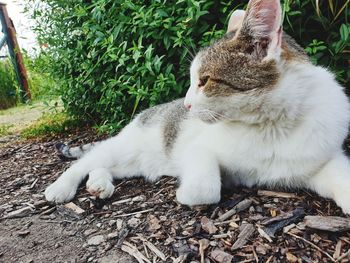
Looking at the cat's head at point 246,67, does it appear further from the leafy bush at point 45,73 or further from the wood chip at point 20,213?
the leafy bush at point 45,73

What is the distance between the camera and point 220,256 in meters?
1.62

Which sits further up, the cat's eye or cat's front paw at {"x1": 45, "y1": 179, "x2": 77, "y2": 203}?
the cat's eye

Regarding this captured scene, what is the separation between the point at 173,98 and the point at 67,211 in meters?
1.64

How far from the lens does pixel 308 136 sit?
1.98m

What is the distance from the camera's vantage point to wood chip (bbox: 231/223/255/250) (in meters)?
1.69

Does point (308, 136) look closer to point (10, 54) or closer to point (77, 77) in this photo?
point (77, 77)

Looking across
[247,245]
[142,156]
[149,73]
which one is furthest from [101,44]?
[247,245]

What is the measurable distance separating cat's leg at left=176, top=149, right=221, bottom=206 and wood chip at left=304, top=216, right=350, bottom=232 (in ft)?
1.72

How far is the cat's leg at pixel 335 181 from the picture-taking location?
189 cm

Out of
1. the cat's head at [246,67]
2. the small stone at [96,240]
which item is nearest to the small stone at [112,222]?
the small stone at [96,240]

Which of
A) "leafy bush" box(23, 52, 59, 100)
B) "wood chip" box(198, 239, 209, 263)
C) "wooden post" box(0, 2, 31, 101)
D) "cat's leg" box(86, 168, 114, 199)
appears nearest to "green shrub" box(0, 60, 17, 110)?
"wooden post" box(0, 2, 31, 101)

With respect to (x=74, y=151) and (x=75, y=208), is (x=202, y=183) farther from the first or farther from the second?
(x=74, y=151)

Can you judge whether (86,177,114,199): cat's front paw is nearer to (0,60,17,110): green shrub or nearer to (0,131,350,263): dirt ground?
(0,131,350,263): dirt ground

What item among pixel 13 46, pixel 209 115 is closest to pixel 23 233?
pixel 209 115
